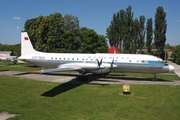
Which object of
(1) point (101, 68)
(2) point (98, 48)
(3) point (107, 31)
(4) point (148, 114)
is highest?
(3) point (107, 31)

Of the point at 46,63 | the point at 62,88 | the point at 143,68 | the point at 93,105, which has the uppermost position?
the point at 46,63

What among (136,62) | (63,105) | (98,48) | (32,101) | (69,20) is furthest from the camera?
(69,20)

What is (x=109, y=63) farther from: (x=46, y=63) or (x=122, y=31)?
(x=122, y=31)

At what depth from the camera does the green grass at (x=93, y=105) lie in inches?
405

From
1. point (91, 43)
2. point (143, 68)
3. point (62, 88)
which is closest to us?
point (62, 88)

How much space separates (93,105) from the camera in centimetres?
1234

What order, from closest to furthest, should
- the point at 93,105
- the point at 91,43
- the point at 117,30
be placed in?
the point at 93,105, the point at 117,30, the point at 91,43

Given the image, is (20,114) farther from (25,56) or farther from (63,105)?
(25,56)

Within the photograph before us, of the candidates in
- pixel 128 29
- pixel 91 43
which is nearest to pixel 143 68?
pixel 128 29

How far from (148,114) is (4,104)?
9.95m

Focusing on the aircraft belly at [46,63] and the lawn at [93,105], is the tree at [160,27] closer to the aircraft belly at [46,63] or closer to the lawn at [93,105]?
the aircraft belly at [46,63]

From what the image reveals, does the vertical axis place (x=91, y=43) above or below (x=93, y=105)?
above

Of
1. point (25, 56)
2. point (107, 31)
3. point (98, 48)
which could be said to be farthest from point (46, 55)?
point (107, 31)

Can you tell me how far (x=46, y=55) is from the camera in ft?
89.9
